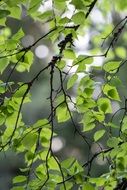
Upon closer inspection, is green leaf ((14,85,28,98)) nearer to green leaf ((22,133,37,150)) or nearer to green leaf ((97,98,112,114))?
green leaf ((22,133,37,150))

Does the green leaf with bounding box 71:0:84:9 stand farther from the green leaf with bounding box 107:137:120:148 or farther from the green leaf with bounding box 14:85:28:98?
the green leaf with bounding box 107:137:120:148

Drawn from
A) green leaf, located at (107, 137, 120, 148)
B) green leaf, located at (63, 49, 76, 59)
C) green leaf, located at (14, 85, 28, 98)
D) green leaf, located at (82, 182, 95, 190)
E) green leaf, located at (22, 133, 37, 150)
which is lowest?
green leaf, located at (82, 182, 95, 190)

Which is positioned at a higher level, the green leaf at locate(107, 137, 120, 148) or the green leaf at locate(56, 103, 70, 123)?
the green leaf at locate(56, 103, 70, 123)

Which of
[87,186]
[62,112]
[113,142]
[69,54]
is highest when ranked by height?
[69,54]

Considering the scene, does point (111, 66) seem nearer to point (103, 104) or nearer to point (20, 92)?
point (103, 104)

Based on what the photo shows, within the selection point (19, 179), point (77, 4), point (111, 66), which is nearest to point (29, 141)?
point (19, 179)

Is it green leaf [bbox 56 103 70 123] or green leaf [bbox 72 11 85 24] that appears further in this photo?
green leaf [bbox 56 103 70 123]

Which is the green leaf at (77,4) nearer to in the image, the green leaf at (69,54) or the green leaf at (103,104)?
the green leaf at (69,54)

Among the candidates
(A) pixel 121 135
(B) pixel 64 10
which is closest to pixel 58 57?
(B) pixel 64 10

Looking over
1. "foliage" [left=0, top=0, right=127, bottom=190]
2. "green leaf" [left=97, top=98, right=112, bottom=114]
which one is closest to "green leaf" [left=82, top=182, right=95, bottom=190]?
"foliage" [left=0, top=0, right=127, bottom=190]

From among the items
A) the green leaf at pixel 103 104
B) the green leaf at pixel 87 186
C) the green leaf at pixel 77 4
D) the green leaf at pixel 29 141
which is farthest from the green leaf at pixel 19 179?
the green leaf at pixel 77 4

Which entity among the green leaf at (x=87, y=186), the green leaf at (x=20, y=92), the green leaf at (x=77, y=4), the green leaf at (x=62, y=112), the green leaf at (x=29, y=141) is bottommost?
the green leaf at (x=87, y=186)

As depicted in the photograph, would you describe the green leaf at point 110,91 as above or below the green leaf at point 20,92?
below

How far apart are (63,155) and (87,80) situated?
614 cm
